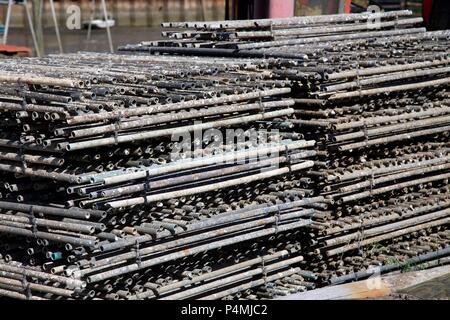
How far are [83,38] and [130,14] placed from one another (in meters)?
7.45

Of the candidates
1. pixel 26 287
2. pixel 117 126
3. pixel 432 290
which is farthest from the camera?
pixel 432 290

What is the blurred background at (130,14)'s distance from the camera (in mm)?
14883

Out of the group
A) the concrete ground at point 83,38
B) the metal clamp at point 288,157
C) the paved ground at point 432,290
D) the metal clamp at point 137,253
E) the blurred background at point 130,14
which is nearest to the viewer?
the metal clamp at point 137,253

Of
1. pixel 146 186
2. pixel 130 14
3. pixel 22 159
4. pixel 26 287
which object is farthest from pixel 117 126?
pixel 130 14

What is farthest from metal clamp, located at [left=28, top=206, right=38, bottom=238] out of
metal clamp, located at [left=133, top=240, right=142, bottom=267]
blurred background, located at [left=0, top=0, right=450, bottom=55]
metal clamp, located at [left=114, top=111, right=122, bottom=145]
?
blurred background, located at [left=0, top=0, right=450, bottom=55]

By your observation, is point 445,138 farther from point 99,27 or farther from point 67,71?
point 99,27

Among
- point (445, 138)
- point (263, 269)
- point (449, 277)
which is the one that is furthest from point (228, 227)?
point (445, 138)

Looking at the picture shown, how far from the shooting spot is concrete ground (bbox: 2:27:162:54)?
2298 centimetres

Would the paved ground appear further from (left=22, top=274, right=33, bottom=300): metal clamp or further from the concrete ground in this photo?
the concrete ground

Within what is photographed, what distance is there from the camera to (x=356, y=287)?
7863 mm

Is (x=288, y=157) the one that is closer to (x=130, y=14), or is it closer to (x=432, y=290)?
(x=432, y=290)

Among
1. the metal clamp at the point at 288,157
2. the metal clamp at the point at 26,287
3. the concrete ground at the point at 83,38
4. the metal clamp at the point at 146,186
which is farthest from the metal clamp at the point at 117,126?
the concrete ground at the point at 83,38

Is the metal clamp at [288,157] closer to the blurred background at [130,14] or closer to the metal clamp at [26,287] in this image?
the metal clamp at [26,287]

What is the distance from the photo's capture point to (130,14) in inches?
1288
